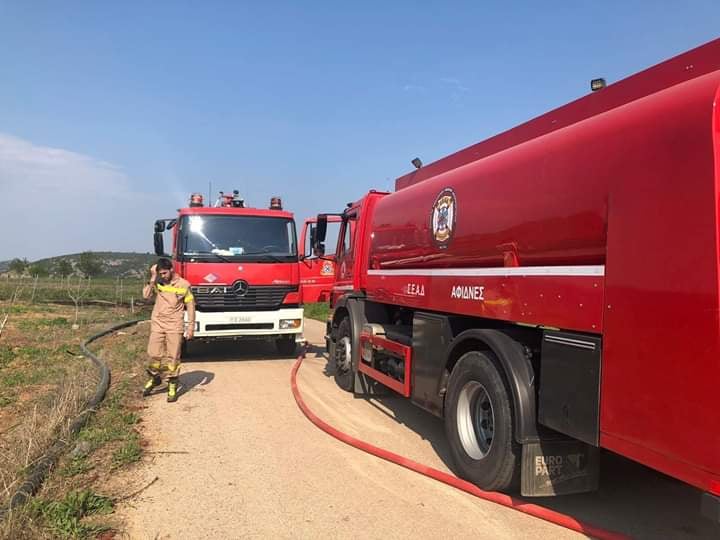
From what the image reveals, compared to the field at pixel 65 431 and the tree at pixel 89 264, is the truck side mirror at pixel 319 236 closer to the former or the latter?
the field at pixel 65 431

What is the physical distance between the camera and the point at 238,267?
30.9ft

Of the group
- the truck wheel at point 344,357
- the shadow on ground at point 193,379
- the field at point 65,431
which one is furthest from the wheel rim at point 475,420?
the shadow on ground at point 193,379

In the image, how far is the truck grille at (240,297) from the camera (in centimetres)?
925

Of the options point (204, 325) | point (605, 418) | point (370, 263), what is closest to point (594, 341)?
point (605, 418)

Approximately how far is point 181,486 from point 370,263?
3.88 m

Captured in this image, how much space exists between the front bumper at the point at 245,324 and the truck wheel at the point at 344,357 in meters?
1.98

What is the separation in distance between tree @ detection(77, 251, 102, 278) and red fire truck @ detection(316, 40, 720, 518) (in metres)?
75.7

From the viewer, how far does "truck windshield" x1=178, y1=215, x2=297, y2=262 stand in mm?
9344

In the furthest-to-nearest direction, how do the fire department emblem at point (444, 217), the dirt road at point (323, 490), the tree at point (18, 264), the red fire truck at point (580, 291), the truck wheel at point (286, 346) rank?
1. the tree at point (18, 264)
2. the truck wheel at point (286, 346)
3. the fire department emblem at point (444, 217)
4. the dirt road at point (323, 490)
5. the red fire truck at point (580, 291)

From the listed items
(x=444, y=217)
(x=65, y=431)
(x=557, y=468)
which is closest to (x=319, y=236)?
(x=444, y=217)

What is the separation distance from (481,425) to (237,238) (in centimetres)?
639

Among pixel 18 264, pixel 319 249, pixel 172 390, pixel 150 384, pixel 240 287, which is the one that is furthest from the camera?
pixel 18 264

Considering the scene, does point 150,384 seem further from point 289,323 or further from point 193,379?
point 289,323

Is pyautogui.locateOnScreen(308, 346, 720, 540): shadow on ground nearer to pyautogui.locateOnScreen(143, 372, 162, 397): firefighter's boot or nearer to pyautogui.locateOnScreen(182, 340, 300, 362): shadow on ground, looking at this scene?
pyautogui.locateOnScreen(143, 372, 162, 397): firefighter's boot
